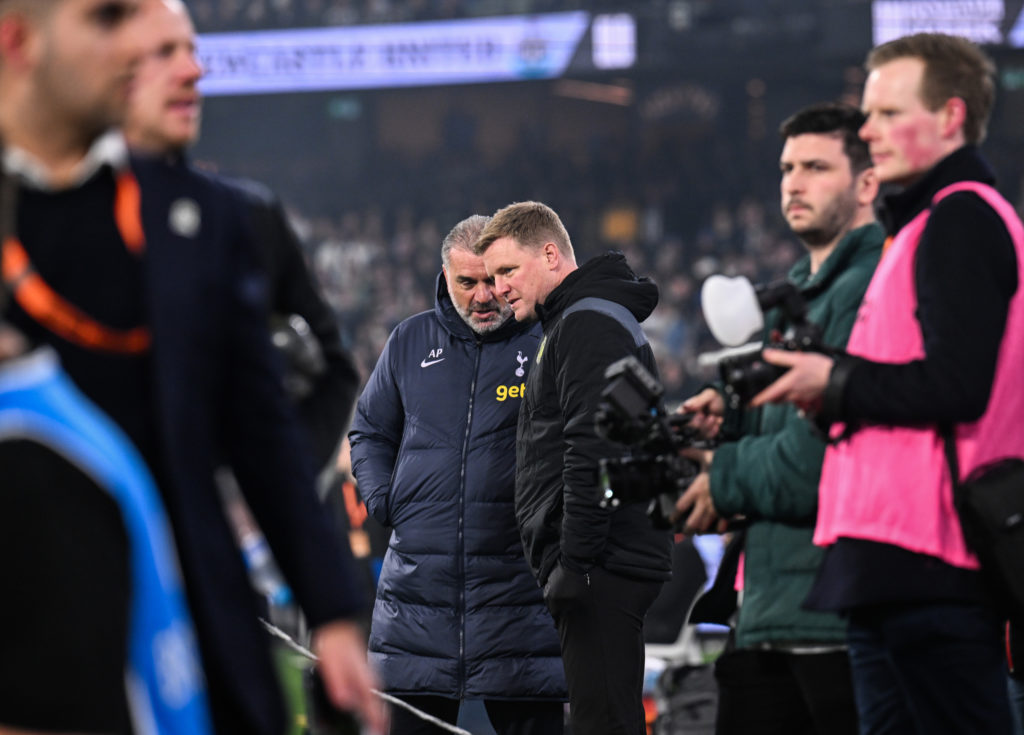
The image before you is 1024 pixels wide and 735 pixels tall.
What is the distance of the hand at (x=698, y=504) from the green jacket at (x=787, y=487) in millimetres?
15

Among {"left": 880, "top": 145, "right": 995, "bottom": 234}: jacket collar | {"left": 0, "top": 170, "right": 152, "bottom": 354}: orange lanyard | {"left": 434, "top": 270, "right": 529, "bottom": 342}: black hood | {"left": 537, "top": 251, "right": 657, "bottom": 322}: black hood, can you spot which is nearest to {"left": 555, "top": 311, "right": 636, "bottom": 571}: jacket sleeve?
{"left": 537, "top": 251, "right": 657, "bottom": 322}: black hood

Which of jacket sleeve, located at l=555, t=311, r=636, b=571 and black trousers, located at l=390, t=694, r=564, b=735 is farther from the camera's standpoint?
black trousers, located at l=390, t=694, r=564, b=735

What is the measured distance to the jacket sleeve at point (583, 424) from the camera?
13.9ft

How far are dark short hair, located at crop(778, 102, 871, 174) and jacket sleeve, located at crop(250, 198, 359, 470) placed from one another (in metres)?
1.52

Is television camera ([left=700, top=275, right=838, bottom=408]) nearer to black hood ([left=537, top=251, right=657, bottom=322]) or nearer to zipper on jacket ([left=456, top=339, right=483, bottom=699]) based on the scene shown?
black hood ([left=537, top=251, right=657, bottom=322])

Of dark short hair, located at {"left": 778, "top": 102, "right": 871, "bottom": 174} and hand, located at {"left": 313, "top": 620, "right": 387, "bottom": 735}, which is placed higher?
dark short hair, located at {"left": 778, "top": 102, "right": 871, "bottom": 174}

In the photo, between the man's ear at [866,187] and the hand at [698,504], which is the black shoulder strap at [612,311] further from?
the hand at [698,504]

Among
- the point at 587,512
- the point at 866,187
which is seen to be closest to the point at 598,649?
the point at 587,512

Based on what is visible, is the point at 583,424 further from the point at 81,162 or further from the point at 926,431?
the point at 81,162

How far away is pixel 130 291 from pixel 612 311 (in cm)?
282

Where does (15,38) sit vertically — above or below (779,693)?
above

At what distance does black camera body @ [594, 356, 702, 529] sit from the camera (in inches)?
120

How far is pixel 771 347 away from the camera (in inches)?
114

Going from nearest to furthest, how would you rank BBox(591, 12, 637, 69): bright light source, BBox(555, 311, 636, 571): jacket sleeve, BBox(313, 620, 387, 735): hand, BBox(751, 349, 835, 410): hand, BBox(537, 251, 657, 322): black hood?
BBox(313, 620, 387, 735): hand < BBox(751, 349, 835, 410): hand < BBox(555, 311, 636, 571): jacket sleeve < BBox(537, 251, 657, 322): black hood < BBox(591, 12, 637, 69): bright light source
